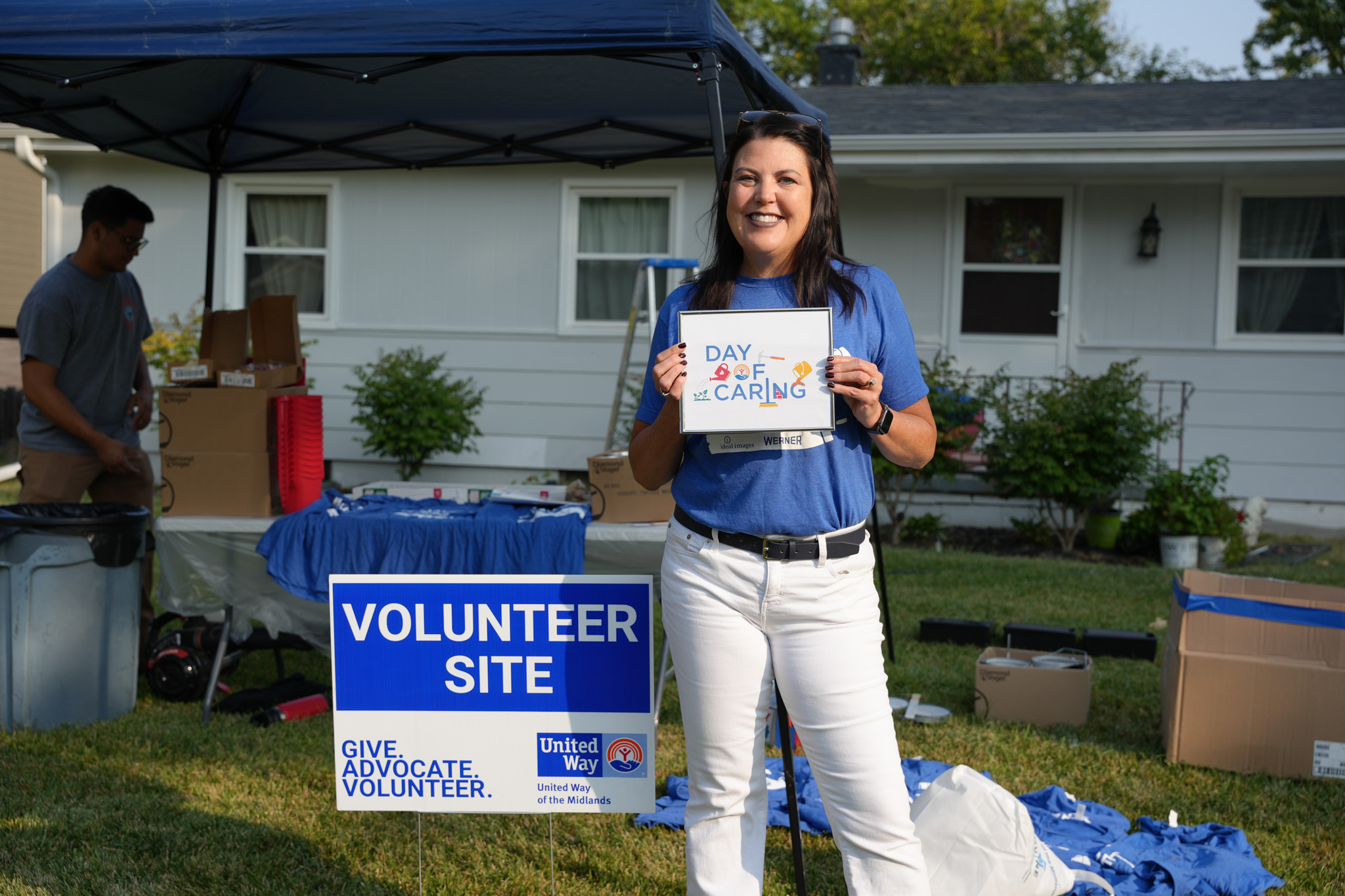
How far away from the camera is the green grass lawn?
9.77 ft

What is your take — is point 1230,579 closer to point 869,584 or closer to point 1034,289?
point 869,584

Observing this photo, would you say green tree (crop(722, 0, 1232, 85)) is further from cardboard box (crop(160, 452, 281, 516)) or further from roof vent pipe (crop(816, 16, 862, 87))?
cardboard box (crop(160, 452, 281, 516))

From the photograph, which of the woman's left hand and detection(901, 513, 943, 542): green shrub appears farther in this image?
detection(901, 513, 943, 542): green shrub

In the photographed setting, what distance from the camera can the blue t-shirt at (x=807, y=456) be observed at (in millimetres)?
2047

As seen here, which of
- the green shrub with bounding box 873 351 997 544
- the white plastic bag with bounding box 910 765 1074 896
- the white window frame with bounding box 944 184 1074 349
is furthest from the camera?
the white window frame with bounding box 944 184 1074 349

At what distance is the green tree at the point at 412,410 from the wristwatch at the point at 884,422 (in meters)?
7.61

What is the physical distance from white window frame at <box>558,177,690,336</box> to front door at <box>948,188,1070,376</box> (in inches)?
96.8

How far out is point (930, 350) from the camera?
30.9ft

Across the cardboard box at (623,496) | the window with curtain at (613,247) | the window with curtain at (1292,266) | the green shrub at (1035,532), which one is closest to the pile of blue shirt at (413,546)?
the cardboard box at (623,496)

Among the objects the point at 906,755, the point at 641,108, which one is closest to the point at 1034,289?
the point at 641,108

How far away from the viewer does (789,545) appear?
2033mm

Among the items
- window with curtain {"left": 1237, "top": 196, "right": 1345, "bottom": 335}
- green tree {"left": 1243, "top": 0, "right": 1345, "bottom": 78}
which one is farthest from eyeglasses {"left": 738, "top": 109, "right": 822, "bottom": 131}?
green tree {"left": 1243, "top": 0, "right": 1345, "bottom": 78}

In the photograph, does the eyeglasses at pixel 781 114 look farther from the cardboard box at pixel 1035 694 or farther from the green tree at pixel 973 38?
the green tree at pixel 973 38

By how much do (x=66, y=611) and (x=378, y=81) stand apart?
92.5 inches
